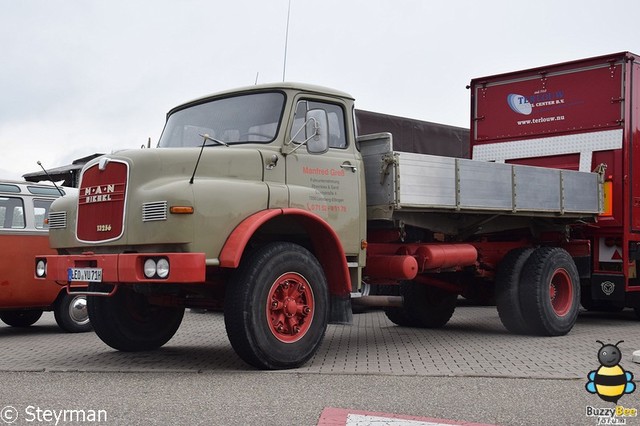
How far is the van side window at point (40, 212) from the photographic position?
10891mm

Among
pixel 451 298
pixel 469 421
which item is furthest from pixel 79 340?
pixel 469 421

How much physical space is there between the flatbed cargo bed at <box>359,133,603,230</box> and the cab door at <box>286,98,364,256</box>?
0.96 ft

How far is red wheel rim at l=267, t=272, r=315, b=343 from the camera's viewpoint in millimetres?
7238

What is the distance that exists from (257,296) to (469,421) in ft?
8.08

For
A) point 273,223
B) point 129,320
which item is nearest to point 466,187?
point 273,223

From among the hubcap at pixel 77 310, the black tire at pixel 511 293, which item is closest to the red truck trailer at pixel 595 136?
the black tire at pixel 511 293

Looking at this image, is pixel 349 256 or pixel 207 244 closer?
pixel 207 244

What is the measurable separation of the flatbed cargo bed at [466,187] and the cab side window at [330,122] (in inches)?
16.6

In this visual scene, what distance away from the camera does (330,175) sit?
8070 millimetres

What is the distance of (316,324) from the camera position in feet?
24.6

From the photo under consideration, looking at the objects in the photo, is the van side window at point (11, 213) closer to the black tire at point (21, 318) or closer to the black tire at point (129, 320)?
the black tire at point (21, 318)

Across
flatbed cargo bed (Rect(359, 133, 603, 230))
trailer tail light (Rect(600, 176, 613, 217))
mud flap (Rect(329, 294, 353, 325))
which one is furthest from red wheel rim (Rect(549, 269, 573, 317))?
mud flap (Rect(329, 294, 353, 325))

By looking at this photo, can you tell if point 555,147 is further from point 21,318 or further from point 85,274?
point 21,318

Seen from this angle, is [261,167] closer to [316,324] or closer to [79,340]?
[316,324]
